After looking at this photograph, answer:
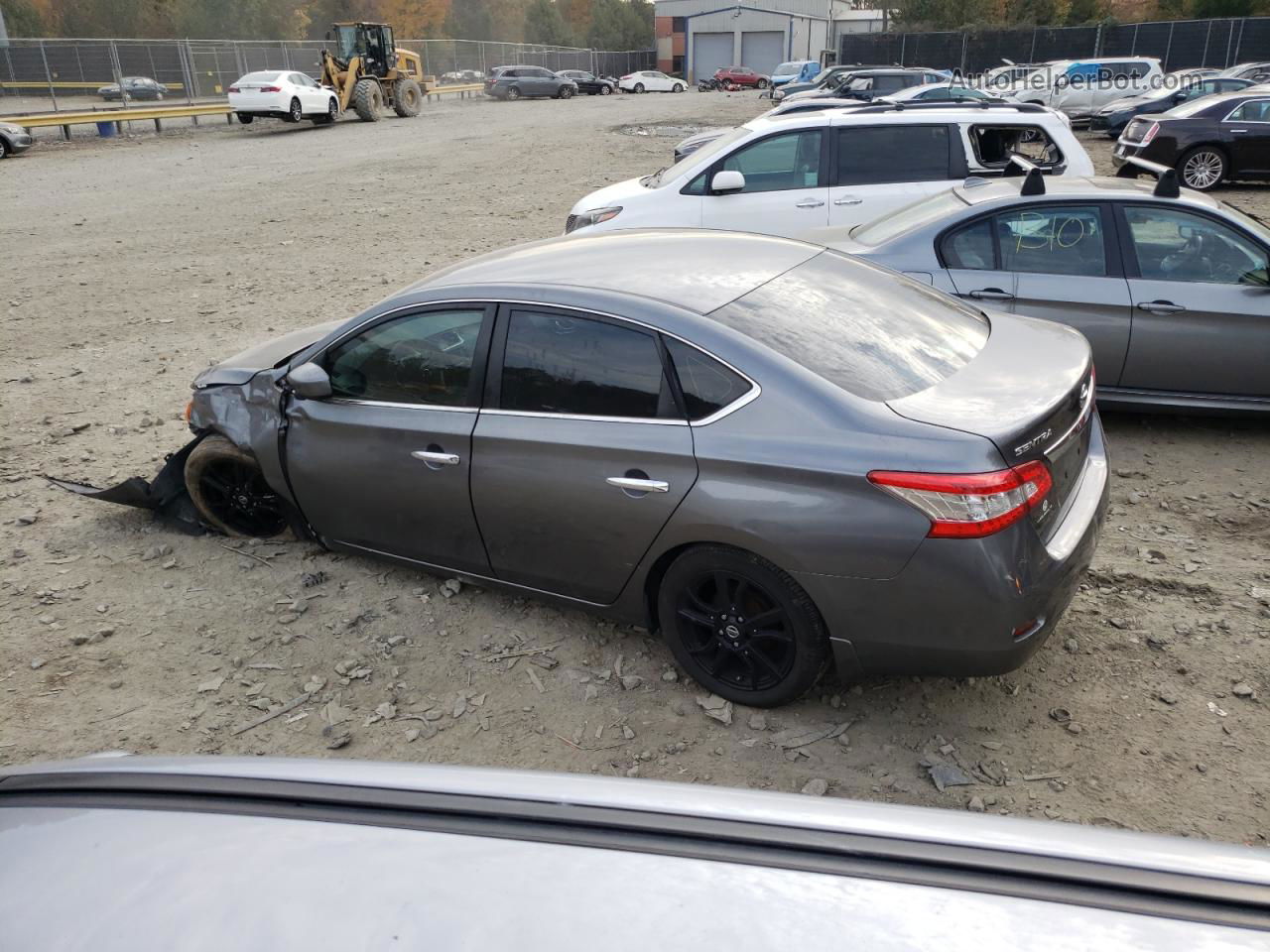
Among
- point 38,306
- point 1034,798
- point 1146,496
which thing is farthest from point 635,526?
point 38,306

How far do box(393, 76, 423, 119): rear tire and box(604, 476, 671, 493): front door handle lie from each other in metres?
34.8

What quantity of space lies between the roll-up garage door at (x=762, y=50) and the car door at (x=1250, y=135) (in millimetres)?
61366

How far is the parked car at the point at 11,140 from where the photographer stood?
2288 centimetres

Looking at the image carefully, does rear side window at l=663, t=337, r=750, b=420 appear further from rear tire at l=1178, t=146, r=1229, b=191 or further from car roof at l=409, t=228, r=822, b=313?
rear tire at l=1178, t=146, r=1229, b=191

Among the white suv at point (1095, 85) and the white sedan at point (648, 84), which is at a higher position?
the white suv at point (1095, 85)

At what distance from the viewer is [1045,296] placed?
226 inches

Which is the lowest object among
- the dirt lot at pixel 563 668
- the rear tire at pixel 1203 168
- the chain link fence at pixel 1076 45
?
the dirt lot at pixel 563 668

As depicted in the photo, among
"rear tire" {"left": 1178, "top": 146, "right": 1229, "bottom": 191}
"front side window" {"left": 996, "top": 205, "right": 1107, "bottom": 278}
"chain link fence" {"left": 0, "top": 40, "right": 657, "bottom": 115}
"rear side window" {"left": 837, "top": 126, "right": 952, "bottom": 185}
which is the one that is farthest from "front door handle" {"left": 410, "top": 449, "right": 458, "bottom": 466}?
"chain link fence" {"left": 0, "top": 40, "right": 657, "bottom": 115}

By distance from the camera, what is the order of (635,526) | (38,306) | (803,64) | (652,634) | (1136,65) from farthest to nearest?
1. (803,64)
2. (1136,65)
3. (38,306)
4. (652,634)
5. (635,526)

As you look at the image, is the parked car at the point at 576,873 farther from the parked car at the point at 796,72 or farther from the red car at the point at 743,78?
the red car at the point at 743,78

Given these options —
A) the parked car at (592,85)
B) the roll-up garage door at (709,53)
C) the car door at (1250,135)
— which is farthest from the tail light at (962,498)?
the roll-up garage door at (709,53)

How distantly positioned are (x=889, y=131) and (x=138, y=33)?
63.4 meters

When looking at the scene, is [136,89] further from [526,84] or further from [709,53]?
[709,53]

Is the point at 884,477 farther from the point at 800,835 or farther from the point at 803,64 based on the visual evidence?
the point at 803,64
